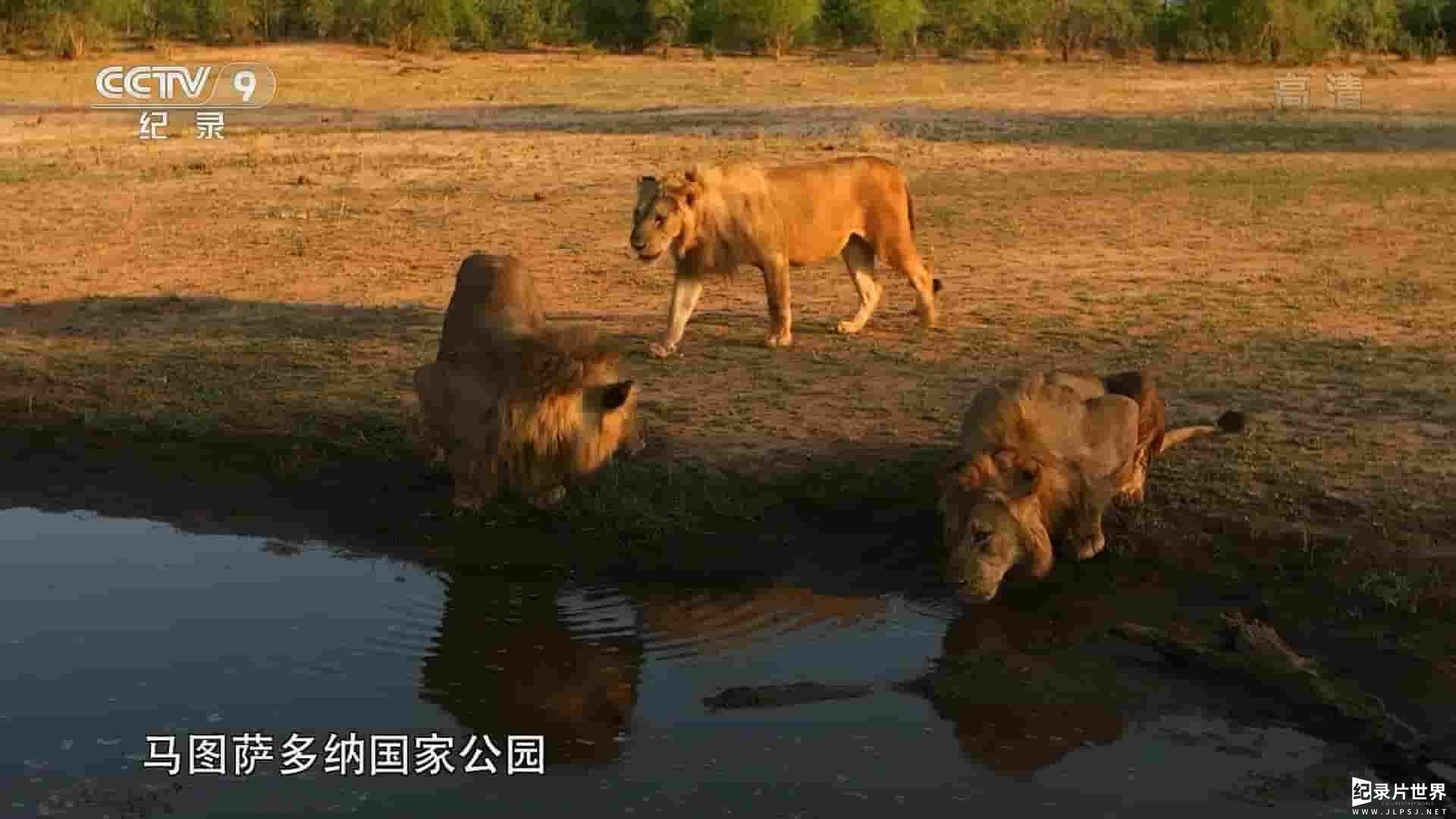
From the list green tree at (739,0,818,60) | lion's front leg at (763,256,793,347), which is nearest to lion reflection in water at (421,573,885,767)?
lion's front leg at (763,256,793,347)

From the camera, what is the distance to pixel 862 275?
12492mm

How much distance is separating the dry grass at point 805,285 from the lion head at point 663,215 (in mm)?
721

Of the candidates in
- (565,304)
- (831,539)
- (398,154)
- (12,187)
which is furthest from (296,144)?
(831,539)

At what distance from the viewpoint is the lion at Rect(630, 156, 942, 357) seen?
11.3 m

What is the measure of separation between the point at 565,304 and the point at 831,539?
5438mm

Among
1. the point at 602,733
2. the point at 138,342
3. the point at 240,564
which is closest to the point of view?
the point at 602,733

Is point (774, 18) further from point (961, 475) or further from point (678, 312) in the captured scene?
point (961, 475)

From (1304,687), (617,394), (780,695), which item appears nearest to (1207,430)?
(1304,687)

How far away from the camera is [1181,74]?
40656 millimetres

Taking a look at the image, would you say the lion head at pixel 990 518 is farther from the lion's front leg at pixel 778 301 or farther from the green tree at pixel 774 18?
the green tree at pixel 774 18

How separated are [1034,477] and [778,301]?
14.8 ft

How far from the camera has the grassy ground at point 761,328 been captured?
27.9 feet

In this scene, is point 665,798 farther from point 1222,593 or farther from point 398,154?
point 398,154

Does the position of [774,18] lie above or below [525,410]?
above
